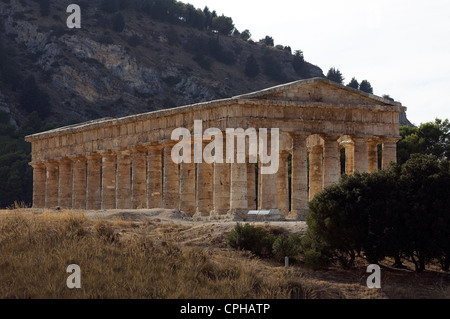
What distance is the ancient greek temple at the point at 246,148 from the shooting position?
3997 cm

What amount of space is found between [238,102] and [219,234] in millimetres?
10415

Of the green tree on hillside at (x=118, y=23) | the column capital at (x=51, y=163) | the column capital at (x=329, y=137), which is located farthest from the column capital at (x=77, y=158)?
the green tree on hillside at (x=118, y=23)

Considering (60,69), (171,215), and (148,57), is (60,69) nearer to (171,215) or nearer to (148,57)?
(148,57)

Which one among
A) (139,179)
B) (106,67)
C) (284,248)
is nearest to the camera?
(284,248)

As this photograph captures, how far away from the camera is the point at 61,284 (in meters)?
21.8

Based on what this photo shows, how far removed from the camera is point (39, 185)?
58.2m

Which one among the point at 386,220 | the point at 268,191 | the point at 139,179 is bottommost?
the point at 386,220

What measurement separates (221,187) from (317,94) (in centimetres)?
697

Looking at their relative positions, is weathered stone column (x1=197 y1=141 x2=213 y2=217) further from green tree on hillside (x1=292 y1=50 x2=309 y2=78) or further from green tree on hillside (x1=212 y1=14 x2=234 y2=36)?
green tree on hillside (x1=212 y1=14 x2=234 y2=36)

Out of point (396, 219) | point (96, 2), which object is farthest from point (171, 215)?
point (96, 2)

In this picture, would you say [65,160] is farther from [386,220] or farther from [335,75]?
[335,75]

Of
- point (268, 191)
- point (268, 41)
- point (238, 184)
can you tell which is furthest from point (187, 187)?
point (268, 41)

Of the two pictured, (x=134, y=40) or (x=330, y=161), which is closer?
(x=330, y=161)
